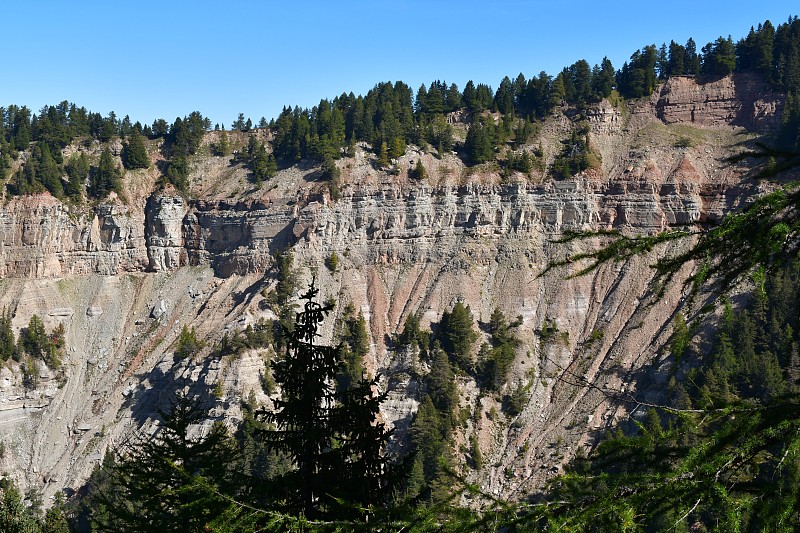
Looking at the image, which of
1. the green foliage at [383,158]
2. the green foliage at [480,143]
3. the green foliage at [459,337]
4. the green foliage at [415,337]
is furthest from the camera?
the green foliage at [480,143]

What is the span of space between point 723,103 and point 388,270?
56.8 meters

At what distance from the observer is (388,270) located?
108188mm

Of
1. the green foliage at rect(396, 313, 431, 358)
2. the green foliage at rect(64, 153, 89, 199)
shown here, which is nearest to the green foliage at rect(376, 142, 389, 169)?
the green foliage at rect(396, 313, 431, 358)

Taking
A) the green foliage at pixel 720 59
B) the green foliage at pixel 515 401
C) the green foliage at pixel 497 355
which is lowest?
the green foliage at pixel 515 401

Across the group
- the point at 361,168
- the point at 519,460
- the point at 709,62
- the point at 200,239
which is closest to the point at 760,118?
the point at 709,62

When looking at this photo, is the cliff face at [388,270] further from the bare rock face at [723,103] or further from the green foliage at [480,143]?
the green foliage at [480,143]

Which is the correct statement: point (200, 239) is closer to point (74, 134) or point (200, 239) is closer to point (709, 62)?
point (74, 134)

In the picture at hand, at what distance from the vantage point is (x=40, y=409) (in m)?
99.1

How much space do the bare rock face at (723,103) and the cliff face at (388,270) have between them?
0.27 meters

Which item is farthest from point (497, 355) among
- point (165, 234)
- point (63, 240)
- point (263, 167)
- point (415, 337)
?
point (63, 240)

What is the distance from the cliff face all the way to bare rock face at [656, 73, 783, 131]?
0.89 ft

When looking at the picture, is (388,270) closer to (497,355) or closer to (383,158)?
(383,158)

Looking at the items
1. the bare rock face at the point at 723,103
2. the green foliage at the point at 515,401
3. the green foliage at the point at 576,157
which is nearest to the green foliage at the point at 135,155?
the green foliage at the point at 576,157

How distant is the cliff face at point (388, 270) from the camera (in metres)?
92.8
